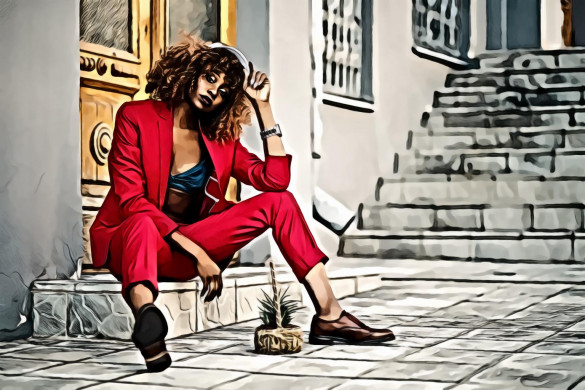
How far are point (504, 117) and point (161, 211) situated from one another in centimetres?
653

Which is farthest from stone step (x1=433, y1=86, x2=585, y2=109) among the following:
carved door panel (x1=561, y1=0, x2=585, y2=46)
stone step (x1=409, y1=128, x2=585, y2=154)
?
carved door panel (x1=561, y1=0, x2=585, y2=46)

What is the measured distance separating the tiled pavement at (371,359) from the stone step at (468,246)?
2.21m

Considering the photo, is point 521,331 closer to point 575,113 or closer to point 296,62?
point 296,62

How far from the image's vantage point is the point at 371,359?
3.78 m

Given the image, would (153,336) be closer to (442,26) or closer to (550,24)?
(442,26)

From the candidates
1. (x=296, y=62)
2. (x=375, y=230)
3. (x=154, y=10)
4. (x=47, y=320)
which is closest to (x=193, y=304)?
(x=47, y=320)

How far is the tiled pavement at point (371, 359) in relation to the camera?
3.33 m

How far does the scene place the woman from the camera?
12.6 ft

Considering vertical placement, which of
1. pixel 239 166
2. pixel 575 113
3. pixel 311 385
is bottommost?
pixel 311 385

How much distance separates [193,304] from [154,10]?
1909 mm

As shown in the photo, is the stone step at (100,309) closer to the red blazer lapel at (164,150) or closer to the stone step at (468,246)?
the red blazer lapel at (164,150)

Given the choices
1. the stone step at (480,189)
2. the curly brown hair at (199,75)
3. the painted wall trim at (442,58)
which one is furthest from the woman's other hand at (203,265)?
the painted wall trim at (442,58)

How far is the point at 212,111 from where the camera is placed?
404 cm

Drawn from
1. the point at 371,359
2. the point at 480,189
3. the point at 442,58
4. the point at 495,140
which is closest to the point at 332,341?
the point at 371,359
